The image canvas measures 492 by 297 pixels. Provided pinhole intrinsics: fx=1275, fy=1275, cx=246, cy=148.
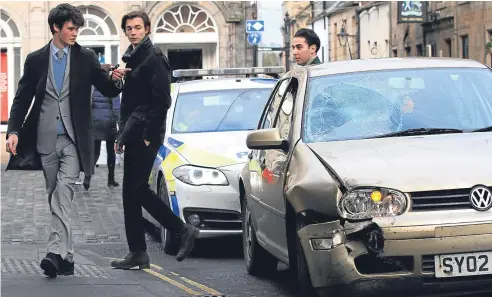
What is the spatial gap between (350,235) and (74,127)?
3.25 m

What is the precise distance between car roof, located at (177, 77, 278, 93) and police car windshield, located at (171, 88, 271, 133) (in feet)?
0.20

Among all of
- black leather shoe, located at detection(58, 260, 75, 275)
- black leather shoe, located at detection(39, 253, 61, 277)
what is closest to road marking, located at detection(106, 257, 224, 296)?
black leather shoe, located at detection(58, 260, 75, 275)

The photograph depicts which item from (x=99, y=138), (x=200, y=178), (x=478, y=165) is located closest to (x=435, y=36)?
(x=99, y=138)

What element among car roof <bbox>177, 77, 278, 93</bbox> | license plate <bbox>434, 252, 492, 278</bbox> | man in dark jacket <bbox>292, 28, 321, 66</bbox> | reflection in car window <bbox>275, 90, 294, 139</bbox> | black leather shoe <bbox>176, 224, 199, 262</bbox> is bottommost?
black leather shoe <bbox>176, 224, 199, 262</bbox>

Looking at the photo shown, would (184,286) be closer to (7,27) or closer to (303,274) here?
(303,274)

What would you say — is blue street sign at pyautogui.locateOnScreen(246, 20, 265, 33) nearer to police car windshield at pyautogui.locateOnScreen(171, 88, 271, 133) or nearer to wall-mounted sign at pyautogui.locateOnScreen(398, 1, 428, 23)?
police car windshield at pyautogui.locateOnScreen(171, 88, 271, 133)

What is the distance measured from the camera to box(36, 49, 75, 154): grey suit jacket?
30.9ft

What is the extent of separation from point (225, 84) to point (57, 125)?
4.30 meters

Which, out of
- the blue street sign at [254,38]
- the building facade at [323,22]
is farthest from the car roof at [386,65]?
the building facade at [323,22]

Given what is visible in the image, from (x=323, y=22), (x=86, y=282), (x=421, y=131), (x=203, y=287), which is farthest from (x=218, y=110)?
(x=323, y=22)

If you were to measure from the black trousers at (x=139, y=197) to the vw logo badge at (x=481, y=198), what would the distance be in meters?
3.55

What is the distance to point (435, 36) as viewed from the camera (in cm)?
5394

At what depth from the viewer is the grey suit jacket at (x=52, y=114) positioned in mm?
9430

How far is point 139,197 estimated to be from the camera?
32.5ft
